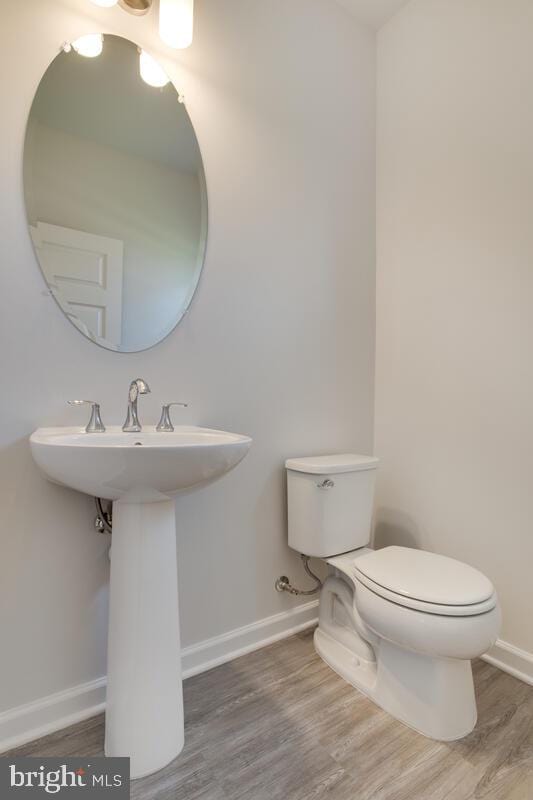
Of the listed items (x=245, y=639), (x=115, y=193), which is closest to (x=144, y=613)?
(x=245, y=639)

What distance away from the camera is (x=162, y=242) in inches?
54.4

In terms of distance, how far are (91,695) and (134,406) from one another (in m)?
0.85

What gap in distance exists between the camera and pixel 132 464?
873mm

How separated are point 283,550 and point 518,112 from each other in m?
1.79

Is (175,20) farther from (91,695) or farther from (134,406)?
(91,695)

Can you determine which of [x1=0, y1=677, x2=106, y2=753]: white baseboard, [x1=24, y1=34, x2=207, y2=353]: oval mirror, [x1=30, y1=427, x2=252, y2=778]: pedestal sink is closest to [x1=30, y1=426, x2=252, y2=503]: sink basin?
[x1=30, y1=427, x2=252, y2=778]: pedestal sink

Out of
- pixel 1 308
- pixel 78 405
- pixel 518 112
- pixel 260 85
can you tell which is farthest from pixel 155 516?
pixel 518 112

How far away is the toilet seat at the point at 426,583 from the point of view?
1094mm

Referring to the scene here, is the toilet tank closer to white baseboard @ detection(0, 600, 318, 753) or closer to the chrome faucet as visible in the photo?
white baseboard @ detection(0, 600, 318, 753)

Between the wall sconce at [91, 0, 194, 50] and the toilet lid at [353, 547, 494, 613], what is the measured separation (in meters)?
1.71

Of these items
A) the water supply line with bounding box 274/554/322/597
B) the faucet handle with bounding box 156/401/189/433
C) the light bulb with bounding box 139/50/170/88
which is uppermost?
the light bulb with bounding box 139/50/170/88

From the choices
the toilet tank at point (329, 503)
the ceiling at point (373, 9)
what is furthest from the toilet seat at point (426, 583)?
the ceiling at point (373, 9)

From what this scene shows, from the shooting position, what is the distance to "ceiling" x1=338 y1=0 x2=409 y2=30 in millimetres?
1830

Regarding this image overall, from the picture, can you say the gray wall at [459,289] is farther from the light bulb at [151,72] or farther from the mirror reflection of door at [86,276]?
the mirror reflection of door at [86,276]
